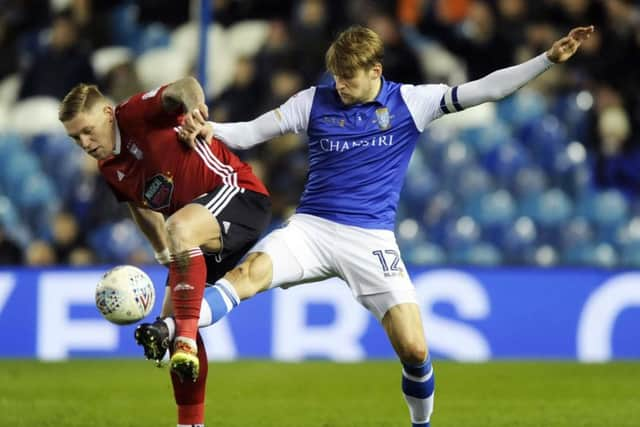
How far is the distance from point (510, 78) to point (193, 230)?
1.77 m

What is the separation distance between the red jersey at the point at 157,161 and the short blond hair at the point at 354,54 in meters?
0.81

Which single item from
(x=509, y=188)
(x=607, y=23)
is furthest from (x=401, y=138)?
(x=607, y=23)

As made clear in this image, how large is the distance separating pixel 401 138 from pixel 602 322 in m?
5.65

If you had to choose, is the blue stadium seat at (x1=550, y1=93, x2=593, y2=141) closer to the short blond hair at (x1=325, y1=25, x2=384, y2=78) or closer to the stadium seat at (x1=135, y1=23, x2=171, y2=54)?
the stadium seat at (x1=135, y1=23, x2=171, y2=54)

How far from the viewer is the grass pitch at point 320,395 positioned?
8266mm

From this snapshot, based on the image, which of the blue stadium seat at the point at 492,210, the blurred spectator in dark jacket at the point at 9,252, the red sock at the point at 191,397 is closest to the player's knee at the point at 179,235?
the red sock at the point at 191,397

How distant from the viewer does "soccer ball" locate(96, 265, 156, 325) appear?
6.22 metres

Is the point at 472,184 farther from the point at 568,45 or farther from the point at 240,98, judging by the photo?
the point at 568,45

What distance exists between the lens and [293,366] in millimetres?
11555

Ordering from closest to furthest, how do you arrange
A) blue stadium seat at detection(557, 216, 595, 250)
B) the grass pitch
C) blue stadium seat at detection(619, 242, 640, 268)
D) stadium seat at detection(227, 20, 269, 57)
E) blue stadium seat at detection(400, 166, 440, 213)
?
the grass pitch
blue stadium seat at detection(619, 242, 640, 268)
blue stadium seat at detection(557, 216, 595, 250)
blue stadium seat at detection(400, 166, 440, 213)
stadium seat at detection(227, 20, 269, 57)

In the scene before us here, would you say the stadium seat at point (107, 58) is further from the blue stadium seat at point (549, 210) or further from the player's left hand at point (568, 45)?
the player's left hand at point (568, 45)

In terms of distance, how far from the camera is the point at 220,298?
636 cm

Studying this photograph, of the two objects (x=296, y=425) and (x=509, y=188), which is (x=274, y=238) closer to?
(x=296, y=425)

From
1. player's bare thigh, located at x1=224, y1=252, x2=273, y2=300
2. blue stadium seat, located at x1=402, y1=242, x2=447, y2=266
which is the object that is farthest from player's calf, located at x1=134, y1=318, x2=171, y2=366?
blue stadium seat, located at x1=402, y1=242, x2=447, y2=266
